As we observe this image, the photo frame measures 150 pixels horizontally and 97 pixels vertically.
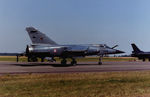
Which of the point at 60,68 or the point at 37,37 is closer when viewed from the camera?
the point at 60,68

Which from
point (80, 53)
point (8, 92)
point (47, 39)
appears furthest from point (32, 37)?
point (8, 92)

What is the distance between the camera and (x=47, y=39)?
99.3 ft

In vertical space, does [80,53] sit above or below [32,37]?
below

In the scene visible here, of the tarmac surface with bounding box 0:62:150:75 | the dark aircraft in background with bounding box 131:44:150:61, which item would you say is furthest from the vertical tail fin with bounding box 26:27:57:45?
the dark aircraft in background with bounding box 131:44:150:61

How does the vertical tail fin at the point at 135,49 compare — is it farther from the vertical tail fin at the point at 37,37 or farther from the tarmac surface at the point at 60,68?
the vertical tail fin at the point at 37,37

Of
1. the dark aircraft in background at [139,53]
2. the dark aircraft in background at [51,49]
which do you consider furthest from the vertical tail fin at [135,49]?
the dark aircraft in background at [51,49]

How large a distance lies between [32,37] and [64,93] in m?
21.8

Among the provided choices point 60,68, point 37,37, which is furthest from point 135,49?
point 60,68

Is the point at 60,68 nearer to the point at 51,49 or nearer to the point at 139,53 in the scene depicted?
the point at 51,49

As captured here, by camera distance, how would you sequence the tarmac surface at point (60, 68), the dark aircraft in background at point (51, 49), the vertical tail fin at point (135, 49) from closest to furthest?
1. the tarmac surface at point (60, 68)
2. the dark aircraft in background at point (51, 49)
3. the vertical tail fin at point (135, 49)

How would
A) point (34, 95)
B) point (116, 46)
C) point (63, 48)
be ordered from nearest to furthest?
point (34, 95) → point (63, 48) → point (116, 46)

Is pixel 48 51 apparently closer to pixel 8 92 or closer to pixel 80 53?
pixel 80 53

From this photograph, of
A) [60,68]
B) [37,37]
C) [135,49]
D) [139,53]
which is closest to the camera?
[60,68]

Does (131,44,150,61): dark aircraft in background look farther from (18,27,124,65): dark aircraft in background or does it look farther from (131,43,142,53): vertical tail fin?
(18,27,124,65): dark aircraft in background
